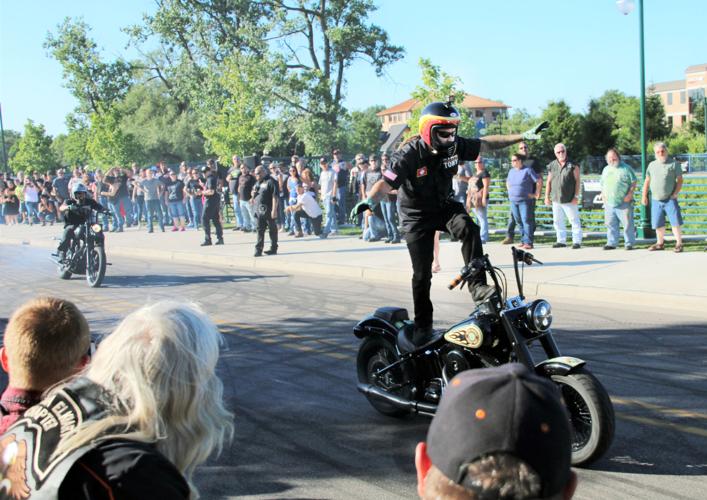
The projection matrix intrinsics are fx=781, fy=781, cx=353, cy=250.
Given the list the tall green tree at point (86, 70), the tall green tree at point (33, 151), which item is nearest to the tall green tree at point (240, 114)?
the tall green tree at point (86, 70)

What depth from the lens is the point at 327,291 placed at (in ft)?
37.1

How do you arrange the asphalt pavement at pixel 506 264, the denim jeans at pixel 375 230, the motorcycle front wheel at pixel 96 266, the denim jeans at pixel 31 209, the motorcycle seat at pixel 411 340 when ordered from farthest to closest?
1. the denim jeans at pixel 31 209
2. the denim jeans at pixel 375 230
3. the motorcycle front wheel at pixel 96 266
4. the asphalt pavement at pixel 506 264
5. the motorcycle seat at pixel 411 340

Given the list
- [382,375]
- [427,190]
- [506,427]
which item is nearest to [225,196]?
[427,190]

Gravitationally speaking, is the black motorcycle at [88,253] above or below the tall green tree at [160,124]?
below

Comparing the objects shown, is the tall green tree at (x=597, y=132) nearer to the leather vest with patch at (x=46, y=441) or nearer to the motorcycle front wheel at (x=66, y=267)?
the motorcycle front wheel at (x=66, y=267)

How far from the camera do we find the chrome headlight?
15.4ft

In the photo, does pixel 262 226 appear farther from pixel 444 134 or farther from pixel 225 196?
pixel 444 134

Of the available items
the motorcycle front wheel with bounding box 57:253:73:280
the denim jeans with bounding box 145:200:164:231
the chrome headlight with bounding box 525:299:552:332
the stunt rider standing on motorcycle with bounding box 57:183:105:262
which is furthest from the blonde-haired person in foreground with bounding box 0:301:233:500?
A: the denim jeans with bounding box 145:200:164:231

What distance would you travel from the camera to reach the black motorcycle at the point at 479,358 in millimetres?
4438

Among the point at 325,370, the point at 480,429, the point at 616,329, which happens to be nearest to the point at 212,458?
the point at 325,370

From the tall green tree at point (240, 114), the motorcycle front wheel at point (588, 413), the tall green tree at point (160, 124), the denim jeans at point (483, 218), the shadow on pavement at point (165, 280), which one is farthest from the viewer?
the tall green tree at point (160, 124)

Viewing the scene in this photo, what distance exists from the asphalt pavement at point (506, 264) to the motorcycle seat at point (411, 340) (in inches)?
185

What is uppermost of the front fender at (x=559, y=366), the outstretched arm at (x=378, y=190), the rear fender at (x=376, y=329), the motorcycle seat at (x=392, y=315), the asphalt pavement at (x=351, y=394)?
the outstretched arm at (x=378, y=190)

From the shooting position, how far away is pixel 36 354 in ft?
8.04
